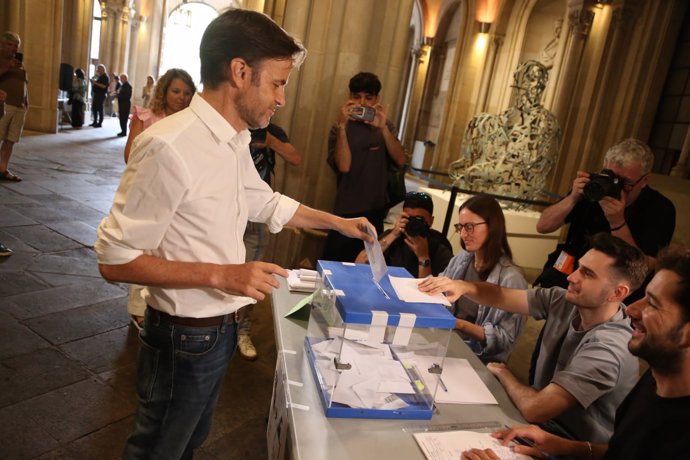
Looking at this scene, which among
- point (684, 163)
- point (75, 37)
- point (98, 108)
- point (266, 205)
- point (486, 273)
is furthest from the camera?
point (75, 37)

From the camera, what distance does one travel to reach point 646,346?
1468mm

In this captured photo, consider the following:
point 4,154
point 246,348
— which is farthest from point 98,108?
point 246,348

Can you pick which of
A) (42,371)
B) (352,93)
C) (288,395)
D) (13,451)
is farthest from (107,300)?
(288,395)

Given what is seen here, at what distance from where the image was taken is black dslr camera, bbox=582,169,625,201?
2.85 meters

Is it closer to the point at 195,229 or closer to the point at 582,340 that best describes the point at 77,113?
the point at 195,229

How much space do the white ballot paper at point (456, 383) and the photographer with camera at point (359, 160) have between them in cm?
190

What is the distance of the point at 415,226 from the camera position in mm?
3033

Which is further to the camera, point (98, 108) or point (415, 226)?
point (98, 108)

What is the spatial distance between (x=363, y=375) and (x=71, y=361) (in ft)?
7.28

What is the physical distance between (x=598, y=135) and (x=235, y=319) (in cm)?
868

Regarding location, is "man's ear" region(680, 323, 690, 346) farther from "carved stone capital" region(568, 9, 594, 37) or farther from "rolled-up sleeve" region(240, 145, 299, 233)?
"carved stone capital" region(568, 9, 594, 37)

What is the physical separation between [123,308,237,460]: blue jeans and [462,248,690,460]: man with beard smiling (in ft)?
2.63

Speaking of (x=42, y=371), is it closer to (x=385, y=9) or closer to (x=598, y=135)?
(x=385, y=9)

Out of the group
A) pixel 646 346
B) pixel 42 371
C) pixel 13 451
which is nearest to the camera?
pixel 646 346
